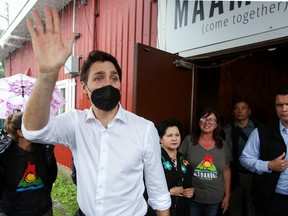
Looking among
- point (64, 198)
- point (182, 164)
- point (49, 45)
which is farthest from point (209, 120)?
point (64, 198)

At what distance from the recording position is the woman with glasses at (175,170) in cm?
246

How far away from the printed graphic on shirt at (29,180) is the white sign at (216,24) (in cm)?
239

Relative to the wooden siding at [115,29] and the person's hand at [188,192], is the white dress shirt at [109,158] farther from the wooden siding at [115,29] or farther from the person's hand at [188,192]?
the wooden siding at [115,29]

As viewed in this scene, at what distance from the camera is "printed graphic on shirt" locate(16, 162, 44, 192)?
Result: 2.25 meters

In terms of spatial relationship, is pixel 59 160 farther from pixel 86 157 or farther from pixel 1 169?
pixel 86 157

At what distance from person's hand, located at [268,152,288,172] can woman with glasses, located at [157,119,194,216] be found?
2.62 ft

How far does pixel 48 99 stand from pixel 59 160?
6325 millimetres

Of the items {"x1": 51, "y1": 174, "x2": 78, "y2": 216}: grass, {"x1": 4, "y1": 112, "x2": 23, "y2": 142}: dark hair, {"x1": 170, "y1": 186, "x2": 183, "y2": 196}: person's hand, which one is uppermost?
{"x1": 4, "y1": 112, "x2": 23, "y2": 142}: dark hair

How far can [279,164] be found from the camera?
7.51ft

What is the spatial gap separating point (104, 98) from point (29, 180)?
4.52 feet

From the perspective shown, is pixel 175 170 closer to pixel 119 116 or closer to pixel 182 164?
pixel 182 164

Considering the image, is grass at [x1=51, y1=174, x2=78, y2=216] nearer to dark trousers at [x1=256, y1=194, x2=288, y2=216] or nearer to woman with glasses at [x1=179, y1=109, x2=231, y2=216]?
woman with glasses at [x1=179, y1=109, x2=231, y2=216]

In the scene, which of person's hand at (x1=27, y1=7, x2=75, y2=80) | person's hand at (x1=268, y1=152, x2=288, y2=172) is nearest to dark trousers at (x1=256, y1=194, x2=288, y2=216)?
person's hand at (x1=268, y1=152, x2=288, y2=172)

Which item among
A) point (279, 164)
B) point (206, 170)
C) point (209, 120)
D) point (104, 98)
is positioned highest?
point (104, 98)
